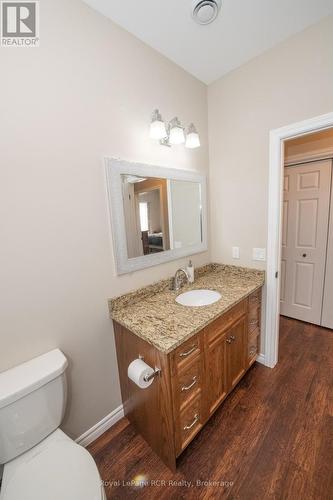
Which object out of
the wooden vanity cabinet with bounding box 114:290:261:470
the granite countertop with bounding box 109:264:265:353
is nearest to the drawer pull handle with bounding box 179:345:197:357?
the wooden vanity cabinet with bounding box 114:290:261:470

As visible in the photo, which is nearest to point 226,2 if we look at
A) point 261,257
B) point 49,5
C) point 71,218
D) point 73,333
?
point 49,5

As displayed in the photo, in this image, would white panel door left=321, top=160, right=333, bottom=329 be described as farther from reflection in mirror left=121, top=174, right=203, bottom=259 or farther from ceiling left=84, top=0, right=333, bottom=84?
ceiling left=84, top=0, right=333, bottom=84

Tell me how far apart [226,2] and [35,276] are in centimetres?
188

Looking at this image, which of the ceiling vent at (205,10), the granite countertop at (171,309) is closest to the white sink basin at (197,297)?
the granite countertop at (171,309)

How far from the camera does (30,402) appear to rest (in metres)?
0.94

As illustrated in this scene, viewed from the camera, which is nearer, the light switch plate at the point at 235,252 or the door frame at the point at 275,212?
the door frame at the point at 275,212

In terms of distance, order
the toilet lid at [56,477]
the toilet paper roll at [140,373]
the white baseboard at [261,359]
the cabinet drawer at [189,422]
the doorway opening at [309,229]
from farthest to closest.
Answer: the doorway opening at [309,229] < the white baseboard at [261,359] < the cabinet drawer at [189,422] < the toilet paper roll at [140,373] < the toilet lid at [56,477]

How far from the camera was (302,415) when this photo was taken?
1458mm

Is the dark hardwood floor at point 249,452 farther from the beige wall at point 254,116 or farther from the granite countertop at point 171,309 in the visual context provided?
the beige wall at point 254,116

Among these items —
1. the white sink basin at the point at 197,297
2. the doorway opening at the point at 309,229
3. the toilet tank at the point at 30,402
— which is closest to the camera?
the toilet tank at the point at 30,402

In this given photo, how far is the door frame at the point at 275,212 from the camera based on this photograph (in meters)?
1.46

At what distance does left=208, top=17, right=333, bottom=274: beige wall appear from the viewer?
1392mm

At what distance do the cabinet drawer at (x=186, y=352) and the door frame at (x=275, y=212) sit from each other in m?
0.99

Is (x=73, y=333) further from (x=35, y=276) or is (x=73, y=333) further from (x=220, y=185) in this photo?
(x=220, y=185)
